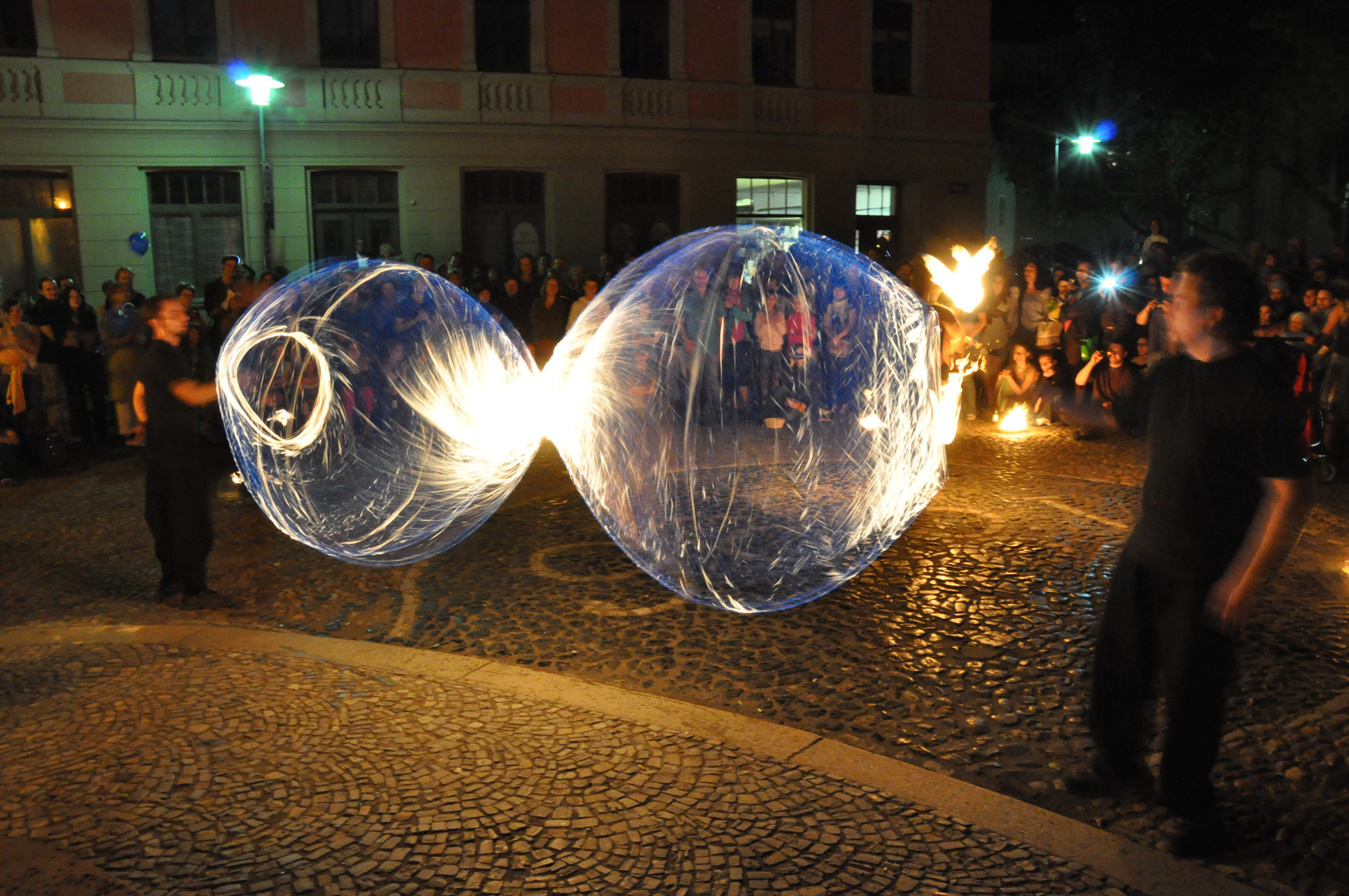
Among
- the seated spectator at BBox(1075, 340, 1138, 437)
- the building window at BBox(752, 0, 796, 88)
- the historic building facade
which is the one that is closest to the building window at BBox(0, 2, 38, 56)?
the historic building facade

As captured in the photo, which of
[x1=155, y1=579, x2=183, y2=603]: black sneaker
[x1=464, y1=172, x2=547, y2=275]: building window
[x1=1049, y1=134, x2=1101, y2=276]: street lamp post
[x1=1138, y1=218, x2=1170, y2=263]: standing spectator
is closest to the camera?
[x1=155, y1=579, x2=183, y2=603]: black sneaker

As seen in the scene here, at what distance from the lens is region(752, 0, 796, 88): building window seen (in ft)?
73.1

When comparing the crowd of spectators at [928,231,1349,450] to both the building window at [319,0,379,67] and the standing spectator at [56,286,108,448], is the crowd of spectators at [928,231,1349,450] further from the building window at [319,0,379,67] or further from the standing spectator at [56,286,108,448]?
the building window at [319,0,379,67]

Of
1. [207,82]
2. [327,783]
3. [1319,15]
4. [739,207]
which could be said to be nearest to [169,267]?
[207,82]

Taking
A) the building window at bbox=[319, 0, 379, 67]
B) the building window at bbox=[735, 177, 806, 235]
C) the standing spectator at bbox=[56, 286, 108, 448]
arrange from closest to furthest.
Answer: the standing spectator at bbox=[56, 286, 108, 448], the building window at bbox=[319, 0, 379, 67], the building window at bbox=[735, 177, 806, 235]

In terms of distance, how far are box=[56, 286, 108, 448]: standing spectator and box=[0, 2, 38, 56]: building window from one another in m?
7.54

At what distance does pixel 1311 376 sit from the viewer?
36.4ft

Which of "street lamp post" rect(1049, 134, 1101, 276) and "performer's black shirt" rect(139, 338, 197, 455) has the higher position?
"street lamp post" rect(1049, 134, 1101, 276)

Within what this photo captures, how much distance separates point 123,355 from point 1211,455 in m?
10.7

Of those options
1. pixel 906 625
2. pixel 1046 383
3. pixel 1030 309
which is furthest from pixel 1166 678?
pixel 1030 309

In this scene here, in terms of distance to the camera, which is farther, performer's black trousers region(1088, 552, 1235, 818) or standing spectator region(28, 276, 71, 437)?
standing spectator region(28, 276, 71, 437)

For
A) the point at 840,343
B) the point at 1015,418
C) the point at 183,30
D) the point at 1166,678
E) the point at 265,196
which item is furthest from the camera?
the point at 183,30

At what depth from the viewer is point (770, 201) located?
22953mm

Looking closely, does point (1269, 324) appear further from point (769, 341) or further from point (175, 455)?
point (175, 455)
